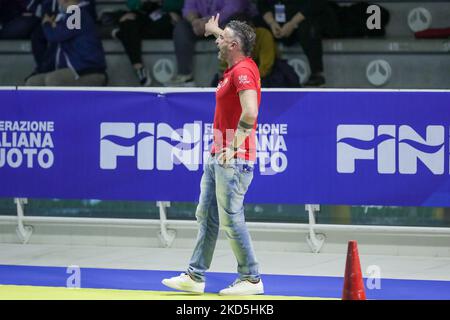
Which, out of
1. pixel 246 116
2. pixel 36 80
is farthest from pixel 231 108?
pixel 36 80

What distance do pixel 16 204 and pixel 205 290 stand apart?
3.67 meters

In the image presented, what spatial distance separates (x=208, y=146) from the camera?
1161cm

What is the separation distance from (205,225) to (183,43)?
20.7ft

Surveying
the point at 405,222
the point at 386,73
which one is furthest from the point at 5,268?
the point at 386,73

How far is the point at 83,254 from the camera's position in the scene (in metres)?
11.5

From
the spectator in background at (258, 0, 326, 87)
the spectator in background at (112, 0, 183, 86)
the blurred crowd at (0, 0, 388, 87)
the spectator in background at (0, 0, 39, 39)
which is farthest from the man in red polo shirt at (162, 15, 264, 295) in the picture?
the spectator in background at (0, 0, 39, 39)

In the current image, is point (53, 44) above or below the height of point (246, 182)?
above

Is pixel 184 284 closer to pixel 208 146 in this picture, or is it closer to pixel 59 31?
pixel 208 146

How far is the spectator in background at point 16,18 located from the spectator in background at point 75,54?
117 centimetres

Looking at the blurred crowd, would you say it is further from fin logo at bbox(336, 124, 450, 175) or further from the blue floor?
the blue floor

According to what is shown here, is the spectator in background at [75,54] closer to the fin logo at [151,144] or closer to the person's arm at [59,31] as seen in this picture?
the person's arm at [59,31]

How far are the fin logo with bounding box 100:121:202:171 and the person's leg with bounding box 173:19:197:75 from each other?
3490 mm

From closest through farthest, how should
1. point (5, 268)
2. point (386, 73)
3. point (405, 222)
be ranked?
1. point (5, 268)
2. point (405, 222)
3. point (386, 73)
